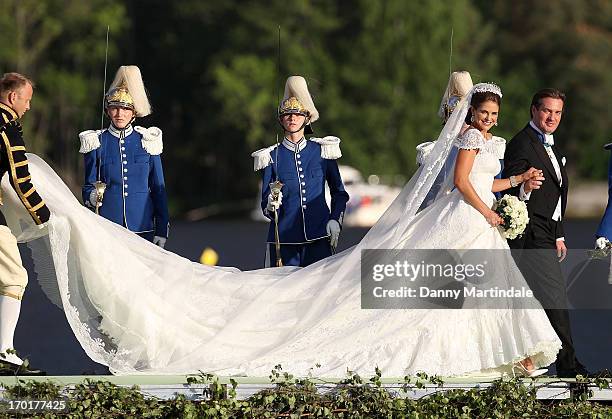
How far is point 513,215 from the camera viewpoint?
28.8ft

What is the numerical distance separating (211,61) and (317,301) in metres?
45.4

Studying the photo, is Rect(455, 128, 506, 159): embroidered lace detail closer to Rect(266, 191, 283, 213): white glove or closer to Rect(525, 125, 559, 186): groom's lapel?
Rect(525, 125, 559, 186): groom's lapel

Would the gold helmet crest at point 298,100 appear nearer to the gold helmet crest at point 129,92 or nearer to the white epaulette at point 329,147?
the white epaulette at point 329,147

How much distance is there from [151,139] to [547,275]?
9.92 ft

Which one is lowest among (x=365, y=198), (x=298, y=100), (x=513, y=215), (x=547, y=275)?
(x=547, y=275)

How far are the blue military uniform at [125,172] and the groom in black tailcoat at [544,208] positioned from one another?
2633mm

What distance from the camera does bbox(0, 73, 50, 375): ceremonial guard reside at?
8.73 m

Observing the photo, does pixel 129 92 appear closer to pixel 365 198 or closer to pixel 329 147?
pixel 329 147

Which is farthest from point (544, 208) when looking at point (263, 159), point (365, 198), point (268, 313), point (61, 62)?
point (61, 62)

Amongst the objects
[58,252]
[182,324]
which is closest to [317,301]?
[182,324]

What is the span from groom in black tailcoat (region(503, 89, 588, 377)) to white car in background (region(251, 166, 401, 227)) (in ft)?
122

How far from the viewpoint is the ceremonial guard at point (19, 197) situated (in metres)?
8.73

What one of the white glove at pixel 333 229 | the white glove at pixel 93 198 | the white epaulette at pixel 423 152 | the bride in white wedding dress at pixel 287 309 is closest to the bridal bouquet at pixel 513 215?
the bride in white wedding dress at pixel 287 309

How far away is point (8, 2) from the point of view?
51.4 metres
